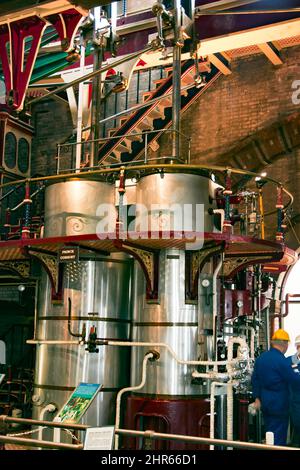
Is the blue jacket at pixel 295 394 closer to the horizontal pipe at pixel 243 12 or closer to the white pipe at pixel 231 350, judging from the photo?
the white pipe at pixel 231 350

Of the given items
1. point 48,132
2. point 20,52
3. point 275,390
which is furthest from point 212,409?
point 48,132

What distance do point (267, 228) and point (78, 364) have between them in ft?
23.6

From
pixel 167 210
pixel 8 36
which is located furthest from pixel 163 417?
pixel 8 36

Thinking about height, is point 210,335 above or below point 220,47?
below

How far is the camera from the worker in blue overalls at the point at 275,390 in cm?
789

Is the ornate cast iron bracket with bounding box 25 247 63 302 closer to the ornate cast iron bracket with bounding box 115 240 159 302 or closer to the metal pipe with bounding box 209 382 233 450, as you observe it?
the ornate cast iron bracket with bounding box 115 240 159 302

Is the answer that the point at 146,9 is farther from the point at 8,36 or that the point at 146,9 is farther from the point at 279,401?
the point at 279,401

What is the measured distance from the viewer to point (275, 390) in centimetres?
793

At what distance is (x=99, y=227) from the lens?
974 cm

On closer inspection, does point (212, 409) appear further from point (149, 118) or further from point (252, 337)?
point (149, 118)

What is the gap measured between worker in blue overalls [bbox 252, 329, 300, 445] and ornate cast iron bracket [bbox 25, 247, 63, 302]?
3405 mm
